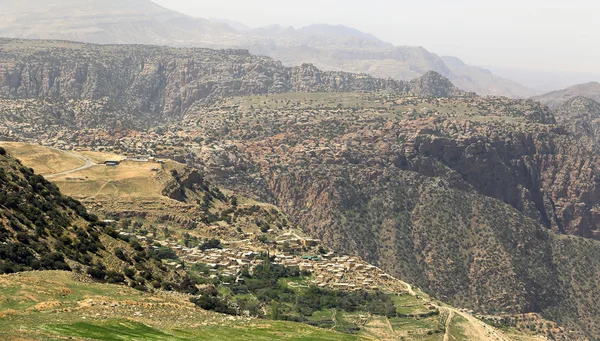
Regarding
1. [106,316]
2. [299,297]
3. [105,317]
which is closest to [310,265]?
[299,297]

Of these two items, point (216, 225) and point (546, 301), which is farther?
point (546, 301)

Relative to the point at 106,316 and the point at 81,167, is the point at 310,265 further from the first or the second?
the point at 106,316

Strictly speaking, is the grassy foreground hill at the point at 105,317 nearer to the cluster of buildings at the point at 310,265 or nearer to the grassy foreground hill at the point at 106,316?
the grassy foreground hill at the point at 106,316

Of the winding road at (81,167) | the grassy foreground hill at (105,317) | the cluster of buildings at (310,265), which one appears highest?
the grassy foreground hill at (105,317)

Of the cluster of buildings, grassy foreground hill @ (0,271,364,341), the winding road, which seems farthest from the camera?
the winding road

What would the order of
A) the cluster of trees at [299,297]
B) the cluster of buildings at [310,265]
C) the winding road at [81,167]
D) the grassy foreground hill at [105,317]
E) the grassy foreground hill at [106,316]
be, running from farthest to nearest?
the winding road at [81,167], the cluster of buildings at [310,265], the cluster of trees at [299,297], the grassy foreground hill at [106,316], the grassy foreground hill at [105,317]

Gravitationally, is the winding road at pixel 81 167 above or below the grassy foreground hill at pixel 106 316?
below

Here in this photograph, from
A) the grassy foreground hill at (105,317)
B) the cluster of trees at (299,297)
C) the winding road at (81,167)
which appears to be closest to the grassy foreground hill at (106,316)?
the grassy foreground hill at (105,317)

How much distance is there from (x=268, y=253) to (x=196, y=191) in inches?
1507

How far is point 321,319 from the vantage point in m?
98.5

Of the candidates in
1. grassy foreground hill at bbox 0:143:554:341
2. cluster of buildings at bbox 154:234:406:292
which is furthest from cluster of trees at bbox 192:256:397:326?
grassy foreground hill at bbox 0:143:554:341

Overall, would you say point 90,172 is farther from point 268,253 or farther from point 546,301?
point 546,301

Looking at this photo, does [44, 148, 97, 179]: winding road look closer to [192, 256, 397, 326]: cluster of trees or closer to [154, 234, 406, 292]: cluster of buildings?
[154, 234, 406, 292]: cluster of buildings

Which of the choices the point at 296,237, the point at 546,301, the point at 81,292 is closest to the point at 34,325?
the point at 81,292
